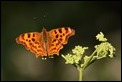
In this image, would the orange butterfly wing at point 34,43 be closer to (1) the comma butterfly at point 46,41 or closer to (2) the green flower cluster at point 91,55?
(1) the comma butterfly at point 46,41

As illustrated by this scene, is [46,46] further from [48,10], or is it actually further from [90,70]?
[48,10]

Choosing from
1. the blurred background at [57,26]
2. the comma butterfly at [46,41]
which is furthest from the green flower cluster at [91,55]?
the blurred background at [57,26]

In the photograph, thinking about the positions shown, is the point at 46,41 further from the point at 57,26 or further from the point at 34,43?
the point at 57,26

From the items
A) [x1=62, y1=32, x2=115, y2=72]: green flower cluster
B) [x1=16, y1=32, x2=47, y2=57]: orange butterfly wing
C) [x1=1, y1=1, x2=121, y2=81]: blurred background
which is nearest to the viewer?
[x1=62, y1=32, x2=115, y2=72]: green flower cluster

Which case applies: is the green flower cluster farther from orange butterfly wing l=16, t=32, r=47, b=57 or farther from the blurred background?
the blurred background

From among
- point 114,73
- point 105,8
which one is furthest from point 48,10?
point 114,73

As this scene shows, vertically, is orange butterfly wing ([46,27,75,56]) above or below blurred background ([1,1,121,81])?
below

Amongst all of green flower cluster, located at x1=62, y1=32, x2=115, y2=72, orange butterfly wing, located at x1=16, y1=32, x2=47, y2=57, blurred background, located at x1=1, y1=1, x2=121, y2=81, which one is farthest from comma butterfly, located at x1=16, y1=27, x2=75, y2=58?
blurred background, located at x1=1, y1=1, x2=121, y2=81
